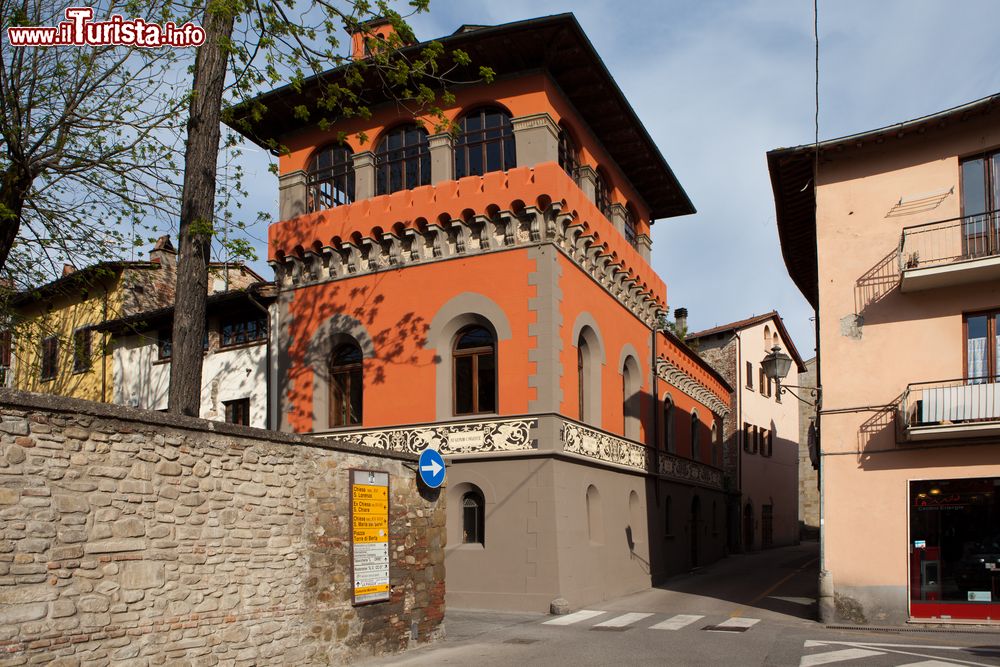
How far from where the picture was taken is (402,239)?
773 inches

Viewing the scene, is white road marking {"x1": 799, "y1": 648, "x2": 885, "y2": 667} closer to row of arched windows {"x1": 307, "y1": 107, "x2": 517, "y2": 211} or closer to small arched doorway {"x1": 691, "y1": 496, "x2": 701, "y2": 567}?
row of arched windows {"x1": 307, "y1": 107, "x2": 517, "y2": 211}

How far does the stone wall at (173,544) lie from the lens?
291 inches

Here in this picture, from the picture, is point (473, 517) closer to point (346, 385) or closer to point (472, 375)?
point (472, 375)

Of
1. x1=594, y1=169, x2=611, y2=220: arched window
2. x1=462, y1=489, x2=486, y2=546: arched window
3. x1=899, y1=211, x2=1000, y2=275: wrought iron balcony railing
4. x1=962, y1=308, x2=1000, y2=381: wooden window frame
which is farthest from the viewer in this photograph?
x1=594, y1=169, x2=611, y2=220: arched window

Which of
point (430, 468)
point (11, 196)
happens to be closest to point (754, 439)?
point (430, 468)

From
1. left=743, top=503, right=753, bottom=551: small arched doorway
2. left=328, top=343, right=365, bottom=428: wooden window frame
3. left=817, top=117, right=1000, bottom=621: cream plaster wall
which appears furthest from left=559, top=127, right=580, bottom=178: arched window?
left=743, top=503, right=753, bottom=551: small arched doorway

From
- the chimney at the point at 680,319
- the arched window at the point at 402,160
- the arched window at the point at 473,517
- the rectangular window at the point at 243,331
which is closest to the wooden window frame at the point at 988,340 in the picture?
the arched window at the point at 473,517

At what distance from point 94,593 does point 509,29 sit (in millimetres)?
13530

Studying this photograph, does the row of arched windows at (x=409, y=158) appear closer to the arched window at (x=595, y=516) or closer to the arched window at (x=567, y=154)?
the arched window at (x=567, y=154)

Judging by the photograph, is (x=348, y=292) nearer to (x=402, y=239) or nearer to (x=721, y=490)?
A: (x=402, y=239)

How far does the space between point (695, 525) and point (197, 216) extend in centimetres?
2066

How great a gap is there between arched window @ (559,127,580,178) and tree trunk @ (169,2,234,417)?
842cm

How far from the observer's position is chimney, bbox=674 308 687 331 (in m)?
38.7

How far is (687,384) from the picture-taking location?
28.6 meters
